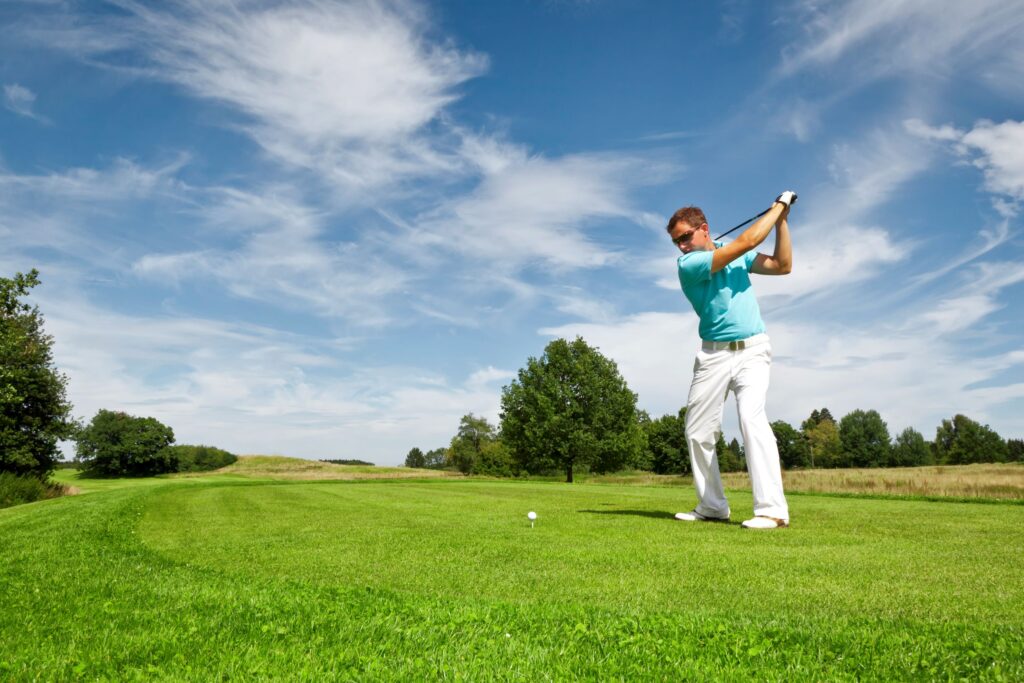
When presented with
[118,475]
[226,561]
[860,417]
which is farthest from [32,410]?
[860,417]

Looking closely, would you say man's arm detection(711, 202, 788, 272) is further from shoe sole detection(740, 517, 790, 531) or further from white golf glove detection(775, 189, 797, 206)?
shoe sole detection(740, 517, 790, 531)

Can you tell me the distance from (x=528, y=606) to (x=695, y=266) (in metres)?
4.75

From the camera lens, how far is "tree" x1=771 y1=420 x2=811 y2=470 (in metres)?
106

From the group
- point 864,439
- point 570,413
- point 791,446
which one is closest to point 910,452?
point 864,439

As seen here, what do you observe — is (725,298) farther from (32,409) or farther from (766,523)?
(32,409)

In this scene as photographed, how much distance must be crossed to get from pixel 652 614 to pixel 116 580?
3720 mm

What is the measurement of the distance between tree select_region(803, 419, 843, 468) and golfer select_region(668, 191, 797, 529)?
119 meters

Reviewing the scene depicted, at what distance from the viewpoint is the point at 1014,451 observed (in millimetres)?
115812

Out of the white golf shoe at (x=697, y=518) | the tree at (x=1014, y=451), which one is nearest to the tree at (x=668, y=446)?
the white golf shoe at (x=697, y=518)

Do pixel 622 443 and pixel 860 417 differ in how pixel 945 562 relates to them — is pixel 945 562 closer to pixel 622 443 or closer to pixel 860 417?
pixel 622 443

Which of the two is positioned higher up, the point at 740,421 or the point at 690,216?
the point at 690,216

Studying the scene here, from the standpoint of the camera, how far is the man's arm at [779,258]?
22.9 feet

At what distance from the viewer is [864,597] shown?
3.47 metres

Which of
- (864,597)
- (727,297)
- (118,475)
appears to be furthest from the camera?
(118,475)
